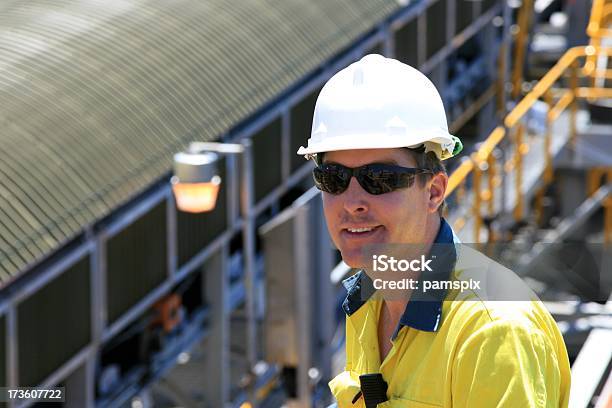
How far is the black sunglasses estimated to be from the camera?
3.13 m

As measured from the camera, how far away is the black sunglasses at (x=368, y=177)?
3129 millimetres

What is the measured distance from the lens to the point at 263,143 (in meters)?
12.2

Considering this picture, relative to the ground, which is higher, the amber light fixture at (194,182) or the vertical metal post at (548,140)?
the amber light fixture at (194,182)

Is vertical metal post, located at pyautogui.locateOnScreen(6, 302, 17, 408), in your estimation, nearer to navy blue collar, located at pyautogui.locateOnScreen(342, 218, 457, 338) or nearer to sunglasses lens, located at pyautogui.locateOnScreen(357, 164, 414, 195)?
navy blue collar, located at pyautogui.locateOnScreen(342, 218, 457, 338)

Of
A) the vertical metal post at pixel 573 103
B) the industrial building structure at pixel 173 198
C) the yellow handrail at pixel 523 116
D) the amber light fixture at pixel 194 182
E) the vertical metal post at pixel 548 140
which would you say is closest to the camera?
the industrial building structure at pixel 173 198

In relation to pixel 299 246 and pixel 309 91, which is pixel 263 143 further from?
pixel 299 246

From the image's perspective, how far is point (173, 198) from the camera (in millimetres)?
10664

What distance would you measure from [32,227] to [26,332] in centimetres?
74

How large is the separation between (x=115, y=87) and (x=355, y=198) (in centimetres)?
773

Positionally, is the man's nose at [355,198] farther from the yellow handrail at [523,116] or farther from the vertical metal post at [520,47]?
the vertical metal post at [520,47]

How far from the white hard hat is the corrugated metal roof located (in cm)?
537

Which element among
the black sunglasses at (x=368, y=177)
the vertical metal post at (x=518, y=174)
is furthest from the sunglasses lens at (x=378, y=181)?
the vertical metal post at (x=518, y=174)

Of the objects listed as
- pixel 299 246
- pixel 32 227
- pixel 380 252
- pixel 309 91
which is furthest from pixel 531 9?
pixel 380 252

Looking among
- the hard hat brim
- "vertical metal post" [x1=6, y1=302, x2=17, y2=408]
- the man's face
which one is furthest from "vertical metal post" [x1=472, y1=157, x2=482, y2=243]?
the man's face
